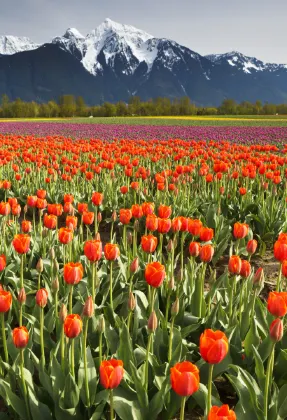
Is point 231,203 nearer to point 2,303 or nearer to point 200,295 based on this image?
point 200,295

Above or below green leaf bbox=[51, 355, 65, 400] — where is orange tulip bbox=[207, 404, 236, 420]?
above

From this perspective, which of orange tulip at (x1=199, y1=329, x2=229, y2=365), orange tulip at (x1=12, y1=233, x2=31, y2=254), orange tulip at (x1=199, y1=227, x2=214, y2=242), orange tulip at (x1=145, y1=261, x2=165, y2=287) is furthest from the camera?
orange tulip at (x1=199, y1=227, x2=214, y2=242)

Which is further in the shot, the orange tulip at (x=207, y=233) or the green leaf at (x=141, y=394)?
the orange tulip at (x=207, y=233)

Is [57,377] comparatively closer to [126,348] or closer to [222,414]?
[126,348]

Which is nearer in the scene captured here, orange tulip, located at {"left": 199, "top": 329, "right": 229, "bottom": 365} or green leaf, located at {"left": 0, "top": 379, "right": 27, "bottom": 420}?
orange tulip, located at {"left": 199, "top": 329, "right": 229, "bottom": 365}

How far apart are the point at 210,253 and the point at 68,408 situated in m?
1.33

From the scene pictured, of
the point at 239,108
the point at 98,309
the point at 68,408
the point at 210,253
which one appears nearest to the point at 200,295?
the point at 210,253

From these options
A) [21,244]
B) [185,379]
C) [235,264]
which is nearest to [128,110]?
[21,244]

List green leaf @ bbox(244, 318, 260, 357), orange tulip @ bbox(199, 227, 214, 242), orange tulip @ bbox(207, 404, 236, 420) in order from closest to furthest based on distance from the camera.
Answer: orange tulip @ bbox(207, 404, 236, 420) → green leaf @ bbox(244, 318, 260, 357) → orange tulip @ bbox(199, 227, 214, 242)

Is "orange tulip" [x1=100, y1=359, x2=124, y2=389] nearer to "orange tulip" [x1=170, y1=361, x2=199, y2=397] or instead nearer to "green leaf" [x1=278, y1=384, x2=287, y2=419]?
"orange tulip" [x1=170, y1=361, x2=199, y2=397]

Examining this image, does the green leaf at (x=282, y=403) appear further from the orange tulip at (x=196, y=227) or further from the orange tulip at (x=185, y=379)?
the orange tulip at (x=196, y=227)

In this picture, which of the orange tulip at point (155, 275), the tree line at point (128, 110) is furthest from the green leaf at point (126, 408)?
the tree line at point (128, 110)

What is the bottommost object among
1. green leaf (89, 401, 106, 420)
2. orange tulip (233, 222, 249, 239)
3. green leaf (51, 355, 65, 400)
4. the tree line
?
green leaf (89, 401, 106, 420)

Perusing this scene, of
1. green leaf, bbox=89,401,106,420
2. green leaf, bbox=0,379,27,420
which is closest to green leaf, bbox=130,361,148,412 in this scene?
green leaf, bbox=89,401,106,420
